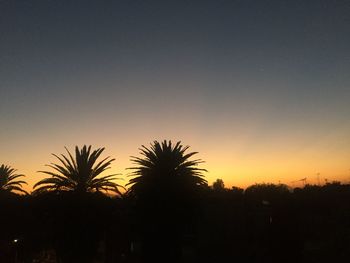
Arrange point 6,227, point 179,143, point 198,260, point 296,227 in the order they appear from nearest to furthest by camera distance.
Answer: point 179,143, point 296,227, point 198,260, point 6,227

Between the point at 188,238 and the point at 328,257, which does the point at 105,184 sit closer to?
the point at 188,238

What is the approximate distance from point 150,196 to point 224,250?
1901 centimetres

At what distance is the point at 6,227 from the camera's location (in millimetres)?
48281

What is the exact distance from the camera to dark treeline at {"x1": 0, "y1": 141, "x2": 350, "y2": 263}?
30641 mm

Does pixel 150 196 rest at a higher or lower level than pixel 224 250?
higher

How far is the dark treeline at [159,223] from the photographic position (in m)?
30.6

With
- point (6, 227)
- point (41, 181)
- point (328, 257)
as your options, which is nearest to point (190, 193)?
point (41, 181)

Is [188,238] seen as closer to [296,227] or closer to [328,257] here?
[296,227]

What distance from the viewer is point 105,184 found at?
32281mm

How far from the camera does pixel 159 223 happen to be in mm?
31703

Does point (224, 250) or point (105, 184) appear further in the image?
point (224, 250)

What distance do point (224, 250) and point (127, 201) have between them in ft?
60.4

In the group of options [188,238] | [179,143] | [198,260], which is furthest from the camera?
[188,238]

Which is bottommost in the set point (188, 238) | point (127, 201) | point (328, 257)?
point (328, 257)
